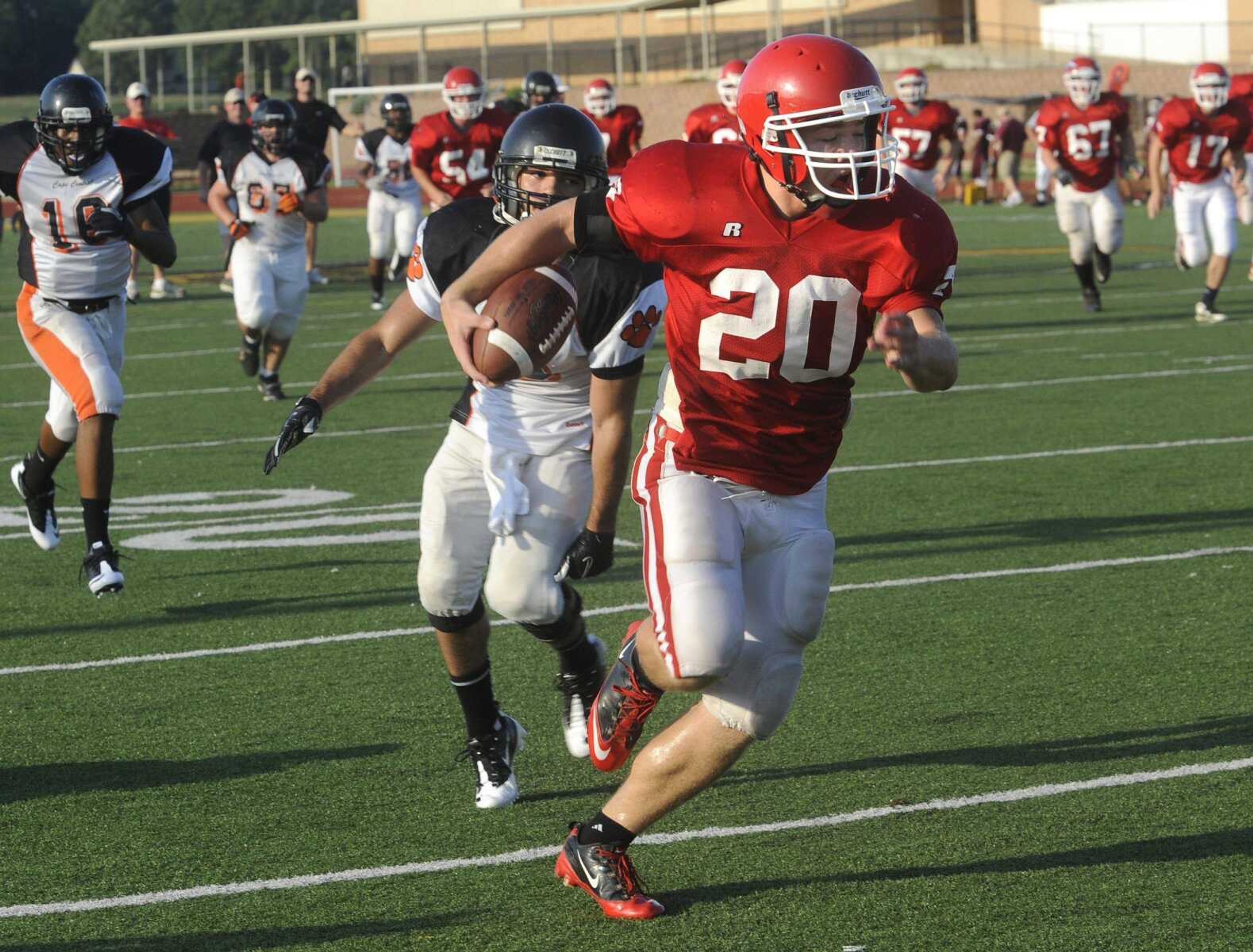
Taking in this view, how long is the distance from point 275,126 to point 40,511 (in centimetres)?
471

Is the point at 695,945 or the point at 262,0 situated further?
the point at 262,0

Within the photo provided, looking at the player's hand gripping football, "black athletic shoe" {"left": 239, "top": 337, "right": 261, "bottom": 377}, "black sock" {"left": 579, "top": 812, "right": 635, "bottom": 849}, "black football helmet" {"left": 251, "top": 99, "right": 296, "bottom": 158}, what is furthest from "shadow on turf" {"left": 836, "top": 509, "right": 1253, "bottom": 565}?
"black football helmet" {"left": 251, "top": 99, "right": 296, "bottom": 158}

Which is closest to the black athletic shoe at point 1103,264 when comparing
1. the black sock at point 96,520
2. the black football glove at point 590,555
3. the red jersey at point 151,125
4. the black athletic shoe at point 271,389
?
the black athletic shoe at point 271,389

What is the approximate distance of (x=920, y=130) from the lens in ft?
51.4

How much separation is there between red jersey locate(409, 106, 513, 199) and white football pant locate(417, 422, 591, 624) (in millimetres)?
9197

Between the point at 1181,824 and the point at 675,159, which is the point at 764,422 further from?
the point at 1181,824

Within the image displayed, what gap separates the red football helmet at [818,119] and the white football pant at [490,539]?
1.09 metres

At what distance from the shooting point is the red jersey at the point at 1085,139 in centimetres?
1420

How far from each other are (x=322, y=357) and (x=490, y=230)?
8.79 metres

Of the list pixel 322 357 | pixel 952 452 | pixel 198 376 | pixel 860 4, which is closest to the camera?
pixel 952 452

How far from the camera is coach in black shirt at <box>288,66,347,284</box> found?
57.3 feet

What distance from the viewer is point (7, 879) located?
3768mm

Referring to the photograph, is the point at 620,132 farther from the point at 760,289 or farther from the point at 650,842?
the point at 760,289

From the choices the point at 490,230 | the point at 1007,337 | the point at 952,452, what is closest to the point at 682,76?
the point at 1007,337
